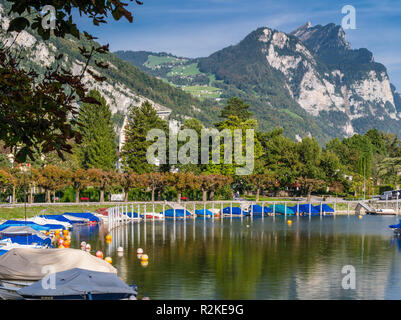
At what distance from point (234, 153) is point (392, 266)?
66061mm

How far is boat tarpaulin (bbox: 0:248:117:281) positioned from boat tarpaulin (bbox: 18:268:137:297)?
486 cm

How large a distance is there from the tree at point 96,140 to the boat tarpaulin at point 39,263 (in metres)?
81.7

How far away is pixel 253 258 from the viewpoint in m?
59.7

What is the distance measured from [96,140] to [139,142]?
39.6 ft

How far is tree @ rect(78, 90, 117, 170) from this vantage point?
118m

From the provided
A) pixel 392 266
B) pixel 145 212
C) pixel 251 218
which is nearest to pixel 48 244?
pixel 392 266

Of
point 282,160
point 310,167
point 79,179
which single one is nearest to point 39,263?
point 79,179

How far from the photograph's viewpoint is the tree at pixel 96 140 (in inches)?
4646

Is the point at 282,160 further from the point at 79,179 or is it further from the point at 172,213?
the point at 79,179

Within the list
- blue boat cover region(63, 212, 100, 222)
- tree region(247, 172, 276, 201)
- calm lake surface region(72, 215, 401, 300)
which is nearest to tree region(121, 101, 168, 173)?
tree region(247, 172, 276, 201)

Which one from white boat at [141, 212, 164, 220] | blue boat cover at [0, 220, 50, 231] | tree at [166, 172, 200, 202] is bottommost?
white boat at [141, 212, 164, 220]

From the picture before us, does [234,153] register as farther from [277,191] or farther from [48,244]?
[48,244]

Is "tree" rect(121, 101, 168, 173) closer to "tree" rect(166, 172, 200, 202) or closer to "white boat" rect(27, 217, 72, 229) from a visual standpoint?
"tree" rect(166, 172, 200, 202)

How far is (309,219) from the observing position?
10756 cm
